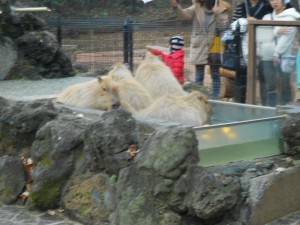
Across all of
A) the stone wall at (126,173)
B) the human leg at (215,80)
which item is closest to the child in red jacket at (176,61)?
the human leg at (215,80)

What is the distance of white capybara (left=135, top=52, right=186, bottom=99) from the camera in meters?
5.68

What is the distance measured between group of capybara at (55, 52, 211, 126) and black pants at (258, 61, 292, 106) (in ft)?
3.17

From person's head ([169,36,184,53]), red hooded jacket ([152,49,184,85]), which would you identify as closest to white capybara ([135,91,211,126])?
red hooded jacket ([152,49,184,85])

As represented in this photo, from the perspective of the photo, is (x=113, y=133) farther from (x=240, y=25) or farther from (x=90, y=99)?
(x=240, y=25)

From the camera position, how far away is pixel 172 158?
4137 millimetres

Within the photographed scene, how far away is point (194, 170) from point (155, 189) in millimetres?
291

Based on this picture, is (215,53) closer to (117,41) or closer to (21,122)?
(21,122)

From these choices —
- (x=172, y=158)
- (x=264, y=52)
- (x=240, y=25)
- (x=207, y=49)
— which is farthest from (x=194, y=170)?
(x=207, y=49)

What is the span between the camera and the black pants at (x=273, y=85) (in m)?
6.04

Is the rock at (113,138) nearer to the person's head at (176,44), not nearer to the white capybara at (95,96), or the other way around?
the white capybara at (95,96)

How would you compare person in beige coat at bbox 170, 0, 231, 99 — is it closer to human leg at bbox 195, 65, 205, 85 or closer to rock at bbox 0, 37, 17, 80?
human leg at bbox 195, 65, 205, 85

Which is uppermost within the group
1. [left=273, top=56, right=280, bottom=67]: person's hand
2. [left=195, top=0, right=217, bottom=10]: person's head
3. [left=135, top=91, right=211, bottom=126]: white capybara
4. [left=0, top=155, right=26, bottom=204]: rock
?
[left=195, top=0, right=217, bottom=10]: person's head

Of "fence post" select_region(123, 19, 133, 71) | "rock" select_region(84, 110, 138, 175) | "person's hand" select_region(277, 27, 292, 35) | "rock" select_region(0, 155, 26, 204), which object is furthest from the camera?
"fence post" select_region(123, 19, 133, 71)

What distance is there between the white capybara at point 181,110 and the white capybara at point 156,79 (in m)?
0.53
